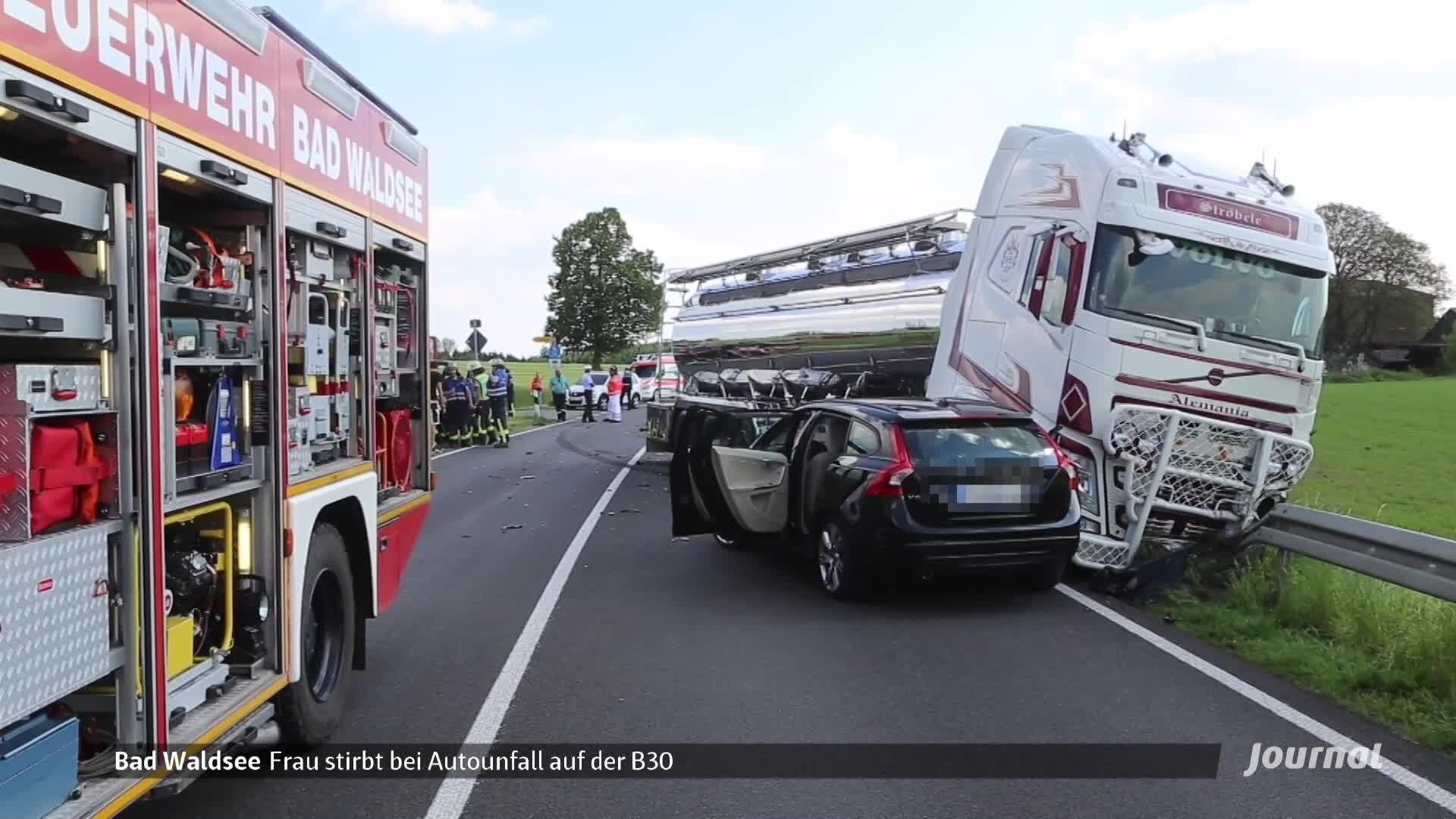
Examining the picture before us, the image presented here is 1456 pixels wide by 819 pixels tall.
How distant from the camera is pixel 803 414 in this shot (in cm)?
987

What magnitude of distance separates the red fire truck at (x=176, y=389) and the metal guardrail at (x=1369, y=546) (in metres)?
5.76

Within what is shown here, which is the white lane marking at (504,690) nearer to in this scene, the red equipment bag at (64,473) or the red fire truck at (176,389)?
the red fire truck at (176,389)

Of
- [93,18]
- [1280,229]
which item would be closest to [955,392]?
[1280,229]

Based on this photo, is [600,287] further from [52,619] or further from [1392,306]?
[52,619]

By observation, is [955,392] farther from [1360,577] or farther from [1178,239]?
[1360,577]

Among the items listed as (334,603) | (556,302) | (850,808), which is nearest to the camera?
(850,808)

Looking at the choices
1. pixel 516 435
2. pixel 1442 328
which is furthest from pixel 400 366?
pixel 1442 328

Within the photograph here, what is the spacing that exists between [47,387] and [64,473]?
25 cm

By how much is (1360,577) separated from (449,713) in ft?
20.8

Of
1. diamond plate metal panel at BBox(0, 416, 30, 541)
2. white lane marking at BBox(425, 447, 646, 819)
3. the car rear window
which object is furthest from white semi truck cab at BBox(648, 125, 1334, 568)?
diamond plate metal panel at BBox(0, 416, 30, 541)

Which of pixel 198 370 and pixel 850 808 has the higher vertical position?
pixel 198 370

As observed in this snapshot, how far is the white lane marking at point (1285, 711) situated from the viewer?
459 cm

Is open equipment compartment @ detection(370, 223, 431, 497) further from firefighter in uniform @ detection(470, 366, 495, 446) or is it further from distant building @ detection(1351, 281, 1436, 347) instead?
distant building @ detection(1351, 281, 1436, 347)

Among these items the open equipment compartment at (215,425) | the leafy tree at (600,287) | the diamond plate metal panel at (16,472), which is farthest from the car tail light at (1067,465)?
the leafy tree at (600,287)
